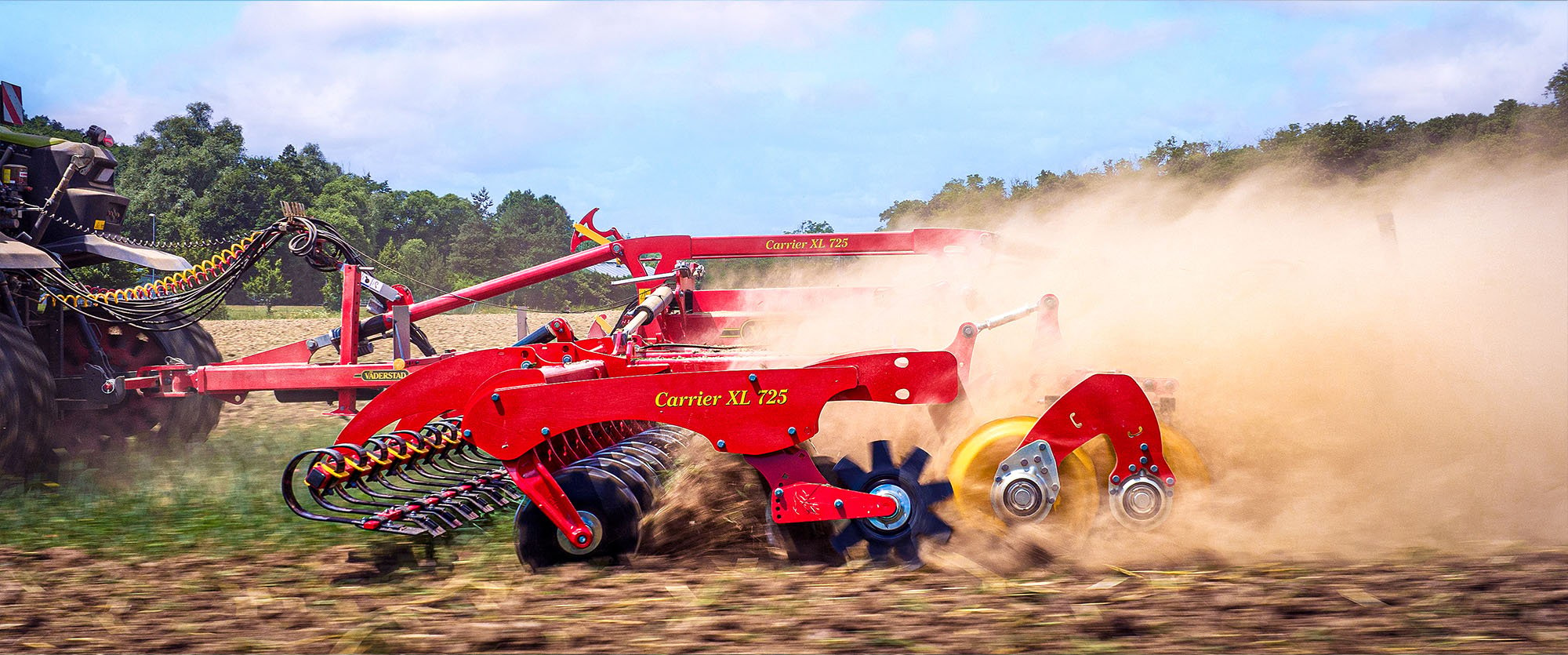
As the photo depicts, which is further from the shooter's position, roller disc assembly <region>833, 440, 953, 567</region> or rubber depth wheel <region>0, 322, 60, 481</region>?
rubber depth wheel <region>0, 322, 60, 481</region>

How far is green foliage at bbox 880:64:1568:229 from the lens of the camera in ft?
56.6

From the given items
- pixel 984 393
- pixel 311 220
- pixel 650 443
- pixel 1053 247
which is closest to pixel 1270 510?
pixel 984 393

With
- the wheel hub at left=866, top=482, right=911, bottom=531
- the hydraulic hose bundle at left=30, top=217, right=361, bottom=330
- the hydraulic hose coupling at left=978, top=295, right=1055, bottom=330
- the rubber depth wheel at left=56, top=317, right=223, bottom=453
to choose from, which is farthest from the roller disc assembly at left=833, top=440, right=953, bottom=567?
the rubber depth wheel at left=56, top=317, right=223, bottom=453

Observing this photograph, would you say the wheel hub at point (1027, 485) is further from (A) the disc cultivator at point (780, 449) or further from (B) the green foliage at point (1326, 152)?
(B) the green foliage at point (1326, 152)

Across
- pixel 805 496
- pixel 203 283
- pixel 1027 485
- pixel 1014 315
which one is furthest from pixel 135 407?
pixel 1027 485

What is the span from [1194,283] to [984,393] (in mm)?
2295

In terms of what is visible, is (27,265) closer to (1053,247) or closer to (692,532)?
(692,532)

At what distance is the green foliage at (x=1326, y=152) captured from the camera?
1727cm

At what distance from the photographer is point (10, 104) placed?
29.6 feet

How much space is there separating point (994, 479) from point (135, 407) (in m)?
8.10

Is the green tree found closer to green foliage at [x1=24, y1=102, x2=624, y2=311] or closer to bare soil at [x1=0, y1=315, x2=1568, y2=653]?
green foliage at [x1=24, y1=102, x2=624, y2=311]

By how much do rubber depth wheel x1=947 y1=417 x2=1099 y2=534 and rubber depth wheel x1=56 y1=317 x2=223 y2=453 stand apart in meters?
7.40

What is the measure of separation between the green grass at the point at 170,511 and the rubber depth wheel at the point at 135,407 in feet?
1.01

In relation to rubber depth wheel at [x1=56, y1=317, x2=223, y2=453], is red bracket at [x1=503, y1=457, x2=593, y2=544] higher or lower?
lower
